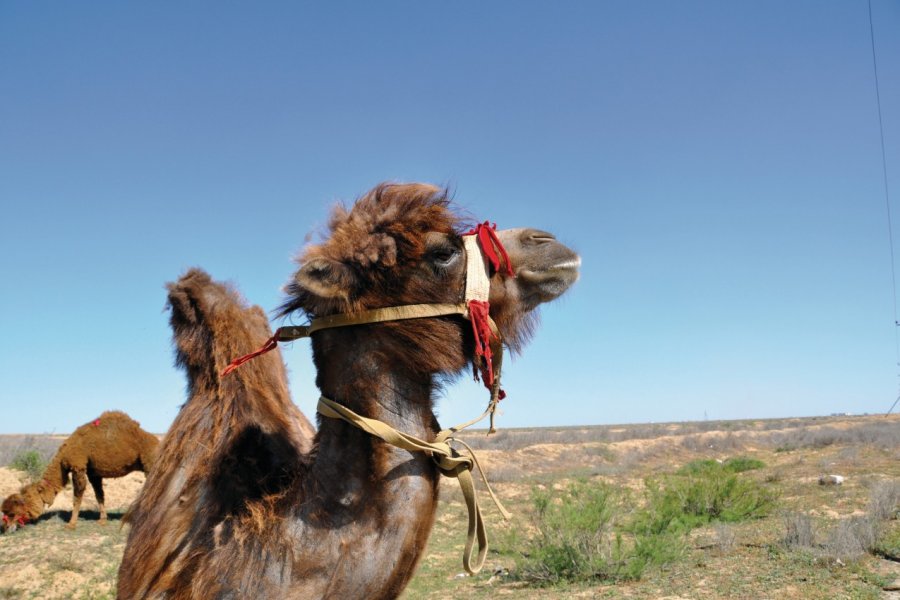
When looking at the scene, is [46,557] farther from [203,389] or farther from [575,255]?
[575,255]

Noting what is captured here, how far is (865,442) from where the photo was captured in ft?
92.5

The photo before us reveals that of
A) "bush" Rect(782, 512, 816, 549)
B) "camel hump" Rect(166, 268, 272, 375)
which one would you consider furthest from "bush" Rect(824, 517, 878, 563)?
"camel hump" Rect(166, 268, 272, 375)

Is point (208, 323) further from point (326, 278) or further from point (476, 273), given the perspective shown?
point (476, 273)

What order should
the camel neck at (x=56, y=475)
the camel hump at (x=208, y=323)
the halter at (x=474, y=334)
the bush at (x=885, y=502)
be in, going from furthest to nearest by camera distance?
the camel neck at (x=56, y=475) → the bush at (x=885, y=502) → the camel hump at (x=208, y=323) → the halter at (x=474, y=334)

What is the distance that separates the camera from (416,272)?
95.1 inches

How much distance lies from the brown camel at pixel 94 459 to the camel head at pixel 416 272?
12.6 meters

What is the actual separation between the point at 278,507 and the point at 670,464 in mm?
30728

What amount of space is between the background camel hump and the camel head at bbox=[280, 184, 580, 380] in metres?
0.54

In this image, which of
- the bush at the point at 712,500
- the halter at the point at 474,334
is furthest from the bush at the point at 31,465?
the halter at the point at 474,334

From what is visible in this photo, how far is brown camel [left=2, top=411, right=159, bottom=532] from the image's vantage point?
Answer: 44.2ft

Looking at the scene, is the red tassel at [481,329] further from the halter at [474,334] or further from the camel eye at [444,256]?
the camel eye at [444,256]

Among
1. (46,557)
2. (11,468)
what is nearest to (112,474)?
(46,557)

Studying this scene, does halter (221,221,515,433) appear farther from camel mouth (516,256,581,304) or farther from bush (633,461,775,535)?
bush (633,461,775,535)

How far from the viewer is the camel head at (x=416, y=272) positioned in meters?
2.32
